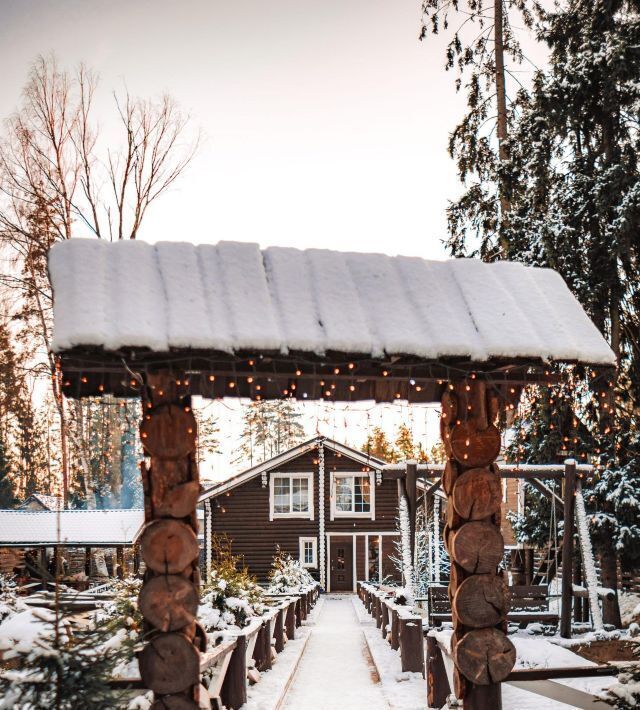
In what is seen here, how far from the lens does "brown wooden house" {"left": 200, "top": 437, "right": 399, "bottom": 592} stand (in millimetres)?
29078

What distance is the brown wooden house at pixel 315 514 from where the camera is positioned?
2908 cm

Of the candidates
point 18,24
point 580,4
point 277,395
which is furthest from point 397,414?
point 18,24

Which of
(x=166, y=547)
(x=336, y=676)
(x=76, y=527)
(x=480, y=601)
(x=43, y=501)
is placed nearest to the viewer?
(x=166, y=547)

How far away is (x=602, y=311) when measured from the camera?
14484 mm

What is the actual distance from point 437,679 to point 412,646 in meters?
2.27

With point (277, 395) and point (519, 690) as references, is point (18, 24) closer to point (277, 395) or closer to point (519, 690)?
point (277, 395)

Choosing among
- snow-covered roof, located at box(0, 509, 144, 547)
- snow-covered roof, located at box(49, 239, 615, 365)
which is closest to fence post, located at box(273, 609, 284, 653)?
snow-covered roof, located at box(49, 239, 615, 365)

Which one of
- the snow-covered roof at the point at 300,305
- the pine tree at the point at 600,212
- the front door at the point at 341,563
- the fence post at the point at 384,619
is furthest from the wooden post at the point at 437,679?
the front door at the point at 341,563

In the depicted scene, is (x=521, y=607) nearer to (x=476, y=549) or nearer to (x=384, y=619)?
(x=384, y=619)

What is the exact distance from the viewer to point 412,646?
10.0m

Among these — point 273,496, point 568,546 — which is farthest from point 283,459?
point 568,546

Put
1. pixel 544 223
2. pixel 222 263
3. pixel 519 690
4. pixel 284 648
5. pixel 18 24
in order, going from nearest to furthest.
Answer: pixel 222 263 → pixel 519 690 → pixel 284 648 → pixel 544 223 → pixel 18 24

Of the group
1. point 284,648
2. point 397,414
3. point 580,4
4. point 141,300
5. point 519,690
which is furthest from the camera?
point 580,4

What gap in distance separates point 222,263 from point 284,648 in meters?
9.03
